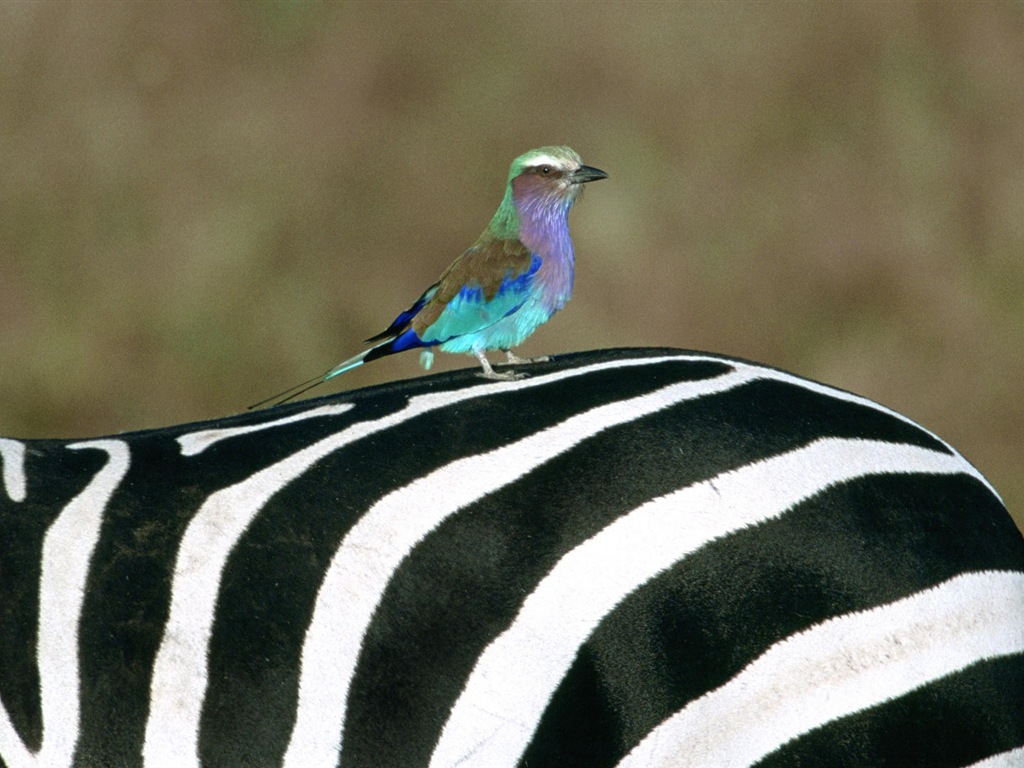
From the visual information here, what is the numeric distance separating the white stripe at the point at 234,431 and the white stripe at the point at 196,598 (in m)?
0.06

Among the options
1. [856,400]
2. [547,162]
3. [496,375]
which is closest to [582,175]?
[547,162]

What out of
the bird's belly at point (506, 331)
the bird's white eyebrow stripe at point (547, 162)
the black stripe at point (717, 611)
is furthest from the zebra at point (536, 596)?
the bird's white eyebrow stripe at point (547, 162)

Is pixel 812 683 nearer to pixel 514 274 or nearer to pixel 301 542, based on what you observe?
pixel 301 542

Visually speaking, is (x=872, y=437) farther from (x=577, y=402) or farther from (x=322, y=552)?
(x=322, y=552)

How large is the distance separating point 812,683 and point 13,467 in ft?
2.18

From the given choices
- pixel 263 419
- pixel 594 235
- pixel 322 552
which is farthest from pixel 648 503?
pixel 594 235

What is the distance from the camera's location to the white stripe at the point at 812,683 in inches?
33.5

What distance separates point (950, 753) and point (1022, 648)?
0.11 m

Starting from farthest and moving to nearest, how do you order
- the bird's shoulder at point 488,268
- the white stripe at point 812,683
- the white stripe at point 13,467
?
1. the bird's shoulder at point 488,268
2. the white stripe at point 13,467
3. the white stripe at point 812,683

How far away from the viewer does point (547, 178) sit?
135 cm

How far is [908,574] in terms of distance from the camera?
893 millimetres

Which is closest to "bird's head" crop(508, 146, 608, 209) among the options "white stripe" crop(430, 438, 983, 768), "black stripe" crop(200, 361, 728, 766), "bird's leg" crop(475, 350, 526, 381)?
"bird's leg" crop(475, 350, 526, 381)

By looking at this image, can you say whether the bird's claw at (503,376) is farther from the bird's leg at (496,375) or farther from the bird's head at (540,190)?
the bird's head at (540,190)

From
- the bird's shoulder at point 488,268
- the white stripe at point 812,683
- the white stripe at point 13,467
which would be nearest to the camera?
the white stripe at point 812,683
